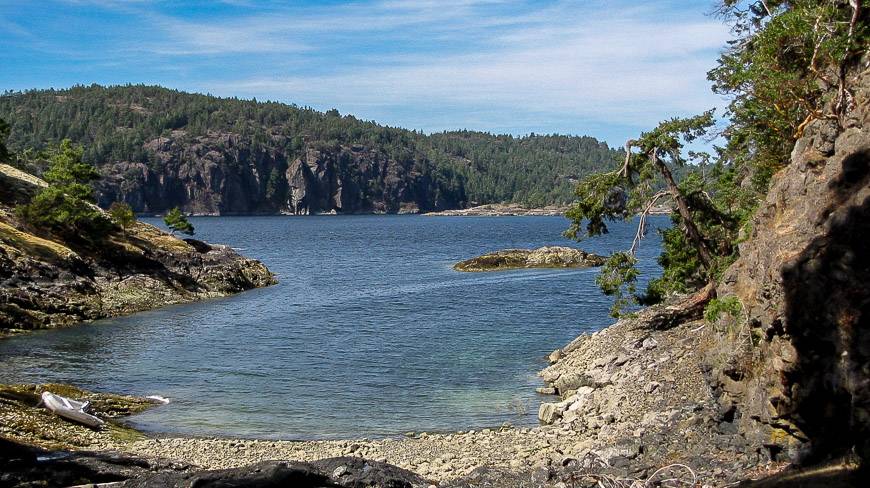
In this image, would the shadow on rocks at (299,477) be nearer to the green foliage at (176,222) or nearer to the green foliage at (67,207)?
the green foliage at (67,207)

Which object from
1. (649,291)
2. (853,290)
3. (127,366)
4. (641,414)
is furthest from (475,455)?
(127,366)

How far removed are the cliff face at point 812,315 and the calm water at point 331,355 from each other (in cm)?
1102

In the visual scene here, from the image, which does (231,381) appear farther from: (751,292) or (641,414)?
(751,292)

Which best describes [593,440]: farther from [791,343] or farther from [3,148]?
[3,148]

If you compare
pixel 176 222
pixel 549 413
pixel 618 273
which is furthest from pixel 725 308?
pixel 176 222

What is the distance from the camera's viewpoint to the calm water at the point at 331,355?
26844 mm

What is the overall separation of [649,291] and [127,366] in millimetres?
23496

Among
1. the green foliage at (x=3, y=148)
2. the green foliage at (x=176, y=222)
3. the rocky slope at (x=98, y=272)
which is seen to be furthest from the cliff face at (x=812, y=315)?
the green foliage at (x=3, y=148)

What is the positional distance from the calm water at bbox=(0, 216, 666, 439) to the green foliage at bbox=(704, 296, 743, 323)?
9173 millimetres

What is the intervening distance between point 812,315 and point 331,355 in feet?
88.5

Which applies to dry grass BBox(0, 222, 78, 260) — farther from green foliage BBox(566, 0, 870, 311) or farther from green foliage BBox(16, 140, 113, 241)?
green foliage BBox(566, 0, 870, 311)

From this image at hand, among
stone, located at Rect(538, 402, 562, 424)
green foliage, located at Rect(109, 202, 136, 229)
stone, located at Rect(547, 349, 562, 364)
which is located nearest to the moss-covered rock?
stone, located at Rect(538, 402, 562, 424)

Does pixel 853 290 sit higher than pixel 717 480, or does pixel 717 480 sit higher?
pixel 853 290

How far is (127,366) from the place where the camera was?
34.3 meters
